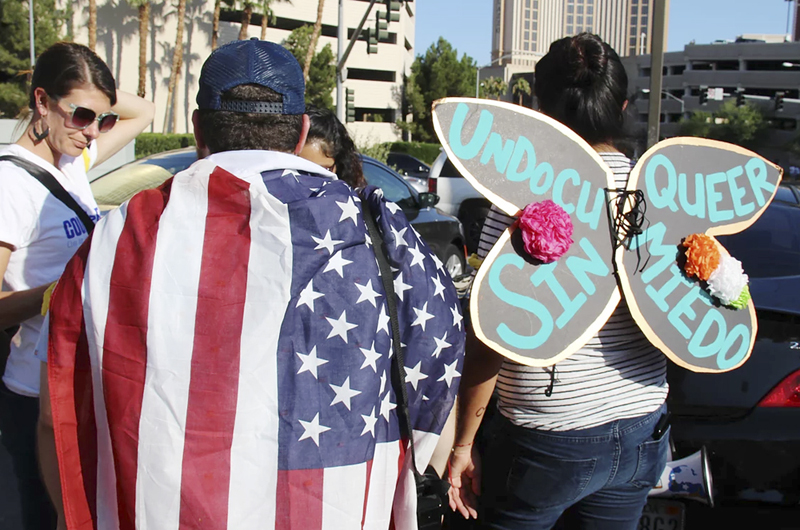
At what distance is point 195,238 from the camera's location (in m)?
1.41

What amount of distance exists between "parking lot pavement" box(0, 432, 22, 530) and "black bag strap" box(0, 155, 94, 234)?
65 centimetres

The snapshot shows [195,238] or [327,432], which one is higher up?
[195,238]

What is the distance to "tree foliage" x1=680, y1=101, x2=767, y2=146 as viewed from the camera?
6900 centimetres

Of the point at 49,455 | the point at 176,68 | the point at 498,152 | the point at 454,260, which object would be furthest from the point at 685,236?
the point at 176,68

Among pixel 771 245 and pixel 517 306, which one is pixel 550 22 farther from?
pixel 517 306

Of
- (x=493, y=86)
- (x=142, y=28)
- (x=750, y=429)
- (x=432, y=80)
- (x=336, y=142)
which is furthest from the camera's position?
(x=493, y=86)

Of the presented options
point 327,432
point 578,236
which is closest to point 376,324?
point 327,432

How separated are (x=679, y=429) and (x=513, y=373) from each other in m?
1.10

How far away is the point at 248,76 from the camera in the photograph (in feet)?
5.18

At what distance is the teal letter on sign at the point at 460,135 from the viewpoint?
1.81 metres

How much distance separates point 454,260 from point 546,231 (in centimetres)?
626

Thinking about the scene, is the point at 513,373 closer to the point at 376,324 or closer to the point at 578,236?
the point at 578,236

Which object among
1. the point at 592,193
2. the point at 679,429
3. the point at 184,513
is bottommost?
the point at 679,429

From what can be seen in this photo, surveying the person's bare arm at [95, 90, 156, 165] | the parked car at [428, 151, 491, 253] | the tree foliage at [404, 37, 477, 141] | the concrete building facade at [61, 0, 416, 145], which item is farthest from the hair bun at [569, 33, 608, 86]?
the tree foliage at [404, 37, 477, 141]
